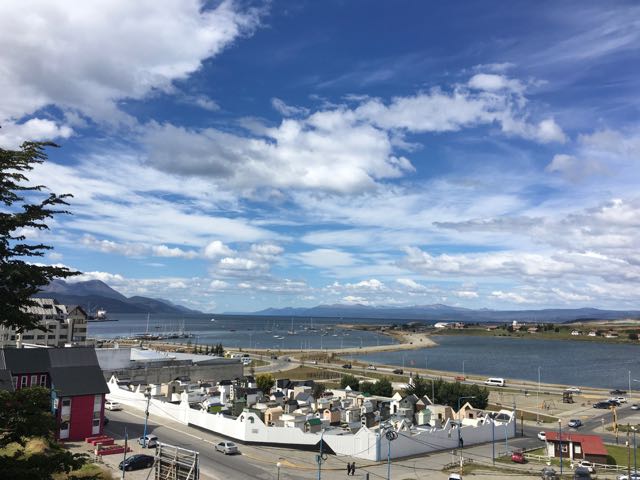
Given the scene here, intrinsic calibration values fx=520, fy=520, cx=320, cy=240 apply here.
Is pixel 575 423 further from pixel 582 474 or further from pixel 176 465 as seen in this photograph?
pixel 176 465

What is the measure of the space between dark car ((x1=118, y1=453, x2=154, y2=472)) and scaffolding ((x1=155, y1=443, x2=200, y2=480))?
15415 millimetres

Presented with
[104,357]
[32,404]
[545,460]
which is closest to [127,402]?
[104,357]

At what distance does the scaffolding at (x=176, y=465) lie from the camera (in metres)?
25.5

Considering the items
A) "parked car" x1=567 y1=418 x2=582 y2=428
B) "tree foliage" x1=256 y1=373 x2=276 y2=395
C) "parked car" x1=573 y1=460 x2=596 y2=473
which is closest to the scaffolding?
"parked car" x1=573 y1=460 x2=596 y2=473

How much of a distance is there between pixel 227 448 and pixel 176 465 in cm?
2184

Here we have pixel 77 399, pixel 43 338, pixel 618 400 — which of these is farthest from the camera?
pixel 43 338

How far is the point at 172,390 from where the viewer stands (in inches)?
2591

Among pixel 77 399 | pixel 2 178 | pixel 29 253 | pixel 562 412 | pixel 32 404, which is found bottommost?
pixel 562 412

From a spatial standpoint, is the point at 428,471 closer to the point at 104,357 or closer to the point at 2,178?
the point at 2,178

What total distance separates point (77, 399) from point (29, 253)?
4006cm

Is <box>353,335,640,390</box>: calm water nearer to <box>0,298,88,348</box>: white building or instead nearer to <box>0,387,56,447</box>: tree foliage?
<box>0,298,88,348</box>: white building

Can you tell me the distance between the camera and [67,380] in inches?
2003

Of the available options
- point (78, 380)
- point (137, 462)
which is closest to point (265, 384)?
point (78, 380)

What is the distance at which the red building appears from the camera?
4906cm
